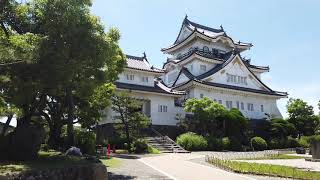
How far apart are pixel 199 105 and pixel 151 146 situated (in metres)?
8.34

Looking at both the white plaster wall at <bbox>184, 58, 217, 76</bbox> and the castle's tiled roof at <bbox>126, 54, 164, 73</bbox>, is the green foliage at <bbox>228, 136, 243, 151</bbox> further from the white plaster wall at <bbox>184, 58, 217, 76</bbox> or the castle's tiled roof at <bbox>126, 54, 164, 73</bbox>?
the white plaster wall at <bbox>184, 58, 217, 76</bbox>

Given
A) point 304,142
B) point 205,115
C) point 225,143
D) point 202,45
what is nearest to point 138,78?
point 205,115

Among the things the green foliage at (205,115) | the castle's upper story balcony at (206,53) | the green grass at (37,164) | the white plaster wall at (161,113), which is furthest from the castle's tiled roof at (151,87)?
the green grass at (37,164)

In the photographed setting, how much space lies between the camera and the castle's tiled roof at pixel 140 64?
45.6 metres

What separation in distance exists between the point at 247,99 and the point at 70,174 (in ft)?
136

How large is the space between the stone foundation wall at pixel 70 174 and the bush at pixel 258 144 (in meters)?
30.2

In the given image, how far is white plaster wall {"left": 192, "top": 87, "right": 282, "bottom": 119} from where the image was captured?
4931 centimetres

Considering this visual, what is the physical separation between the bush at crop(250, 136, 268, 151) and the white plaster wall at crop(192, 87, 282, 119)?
329 inches

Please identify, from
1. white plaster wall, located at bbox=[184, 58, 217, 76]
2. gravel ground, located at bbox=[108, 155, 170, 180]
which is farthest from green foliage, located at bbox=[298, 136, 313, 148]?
gravel ground, located at bbox=[108, 155, 170, 180]

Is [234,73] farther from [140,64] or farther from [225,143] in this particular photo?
[225,143]

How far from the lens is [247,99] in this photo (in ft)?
174

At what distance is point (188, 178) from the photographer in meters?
17.6

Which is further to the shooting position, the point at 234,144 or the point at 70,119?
the point at 234,144

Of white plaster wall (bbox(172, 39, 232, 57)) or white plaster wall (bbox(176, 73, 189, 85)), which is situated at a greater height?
white plaster wall (bbox(172, 39, 232, 57))
